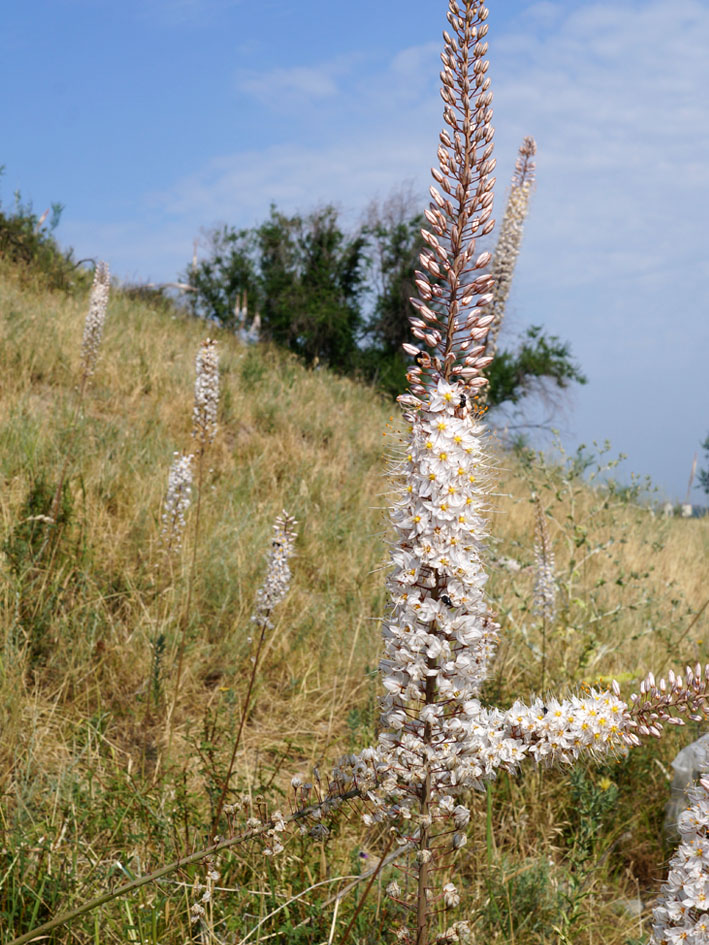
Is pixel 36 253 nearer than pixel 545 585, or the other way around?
pixel 545 585

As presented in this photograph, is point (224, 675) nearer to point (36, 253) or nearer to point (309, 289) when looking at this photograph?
point (36, 253)

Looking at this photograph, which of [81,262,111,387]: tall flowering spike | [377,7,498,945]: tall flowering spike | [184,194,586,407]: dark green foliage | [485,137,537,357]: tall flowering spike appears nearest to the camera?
[377,7,498,945]: tall flowering spike

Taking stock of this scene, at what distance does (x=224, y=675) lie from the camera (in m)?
4.88

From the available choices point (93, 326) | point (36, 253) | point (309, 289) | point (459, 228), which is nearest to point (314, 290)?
point (309, 289)

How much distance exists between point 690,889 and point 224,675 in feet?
10.7

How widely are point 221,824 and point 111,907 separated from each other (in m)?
0.55

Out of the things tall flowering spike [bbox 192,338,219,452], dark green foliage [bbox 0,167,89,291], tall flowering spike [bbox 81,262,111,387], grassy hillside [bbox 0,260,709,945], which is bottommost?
grassy hillside [bbox 0,260,709,945]

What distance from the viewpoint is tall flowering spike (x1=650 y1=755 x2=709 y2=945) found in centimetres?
218

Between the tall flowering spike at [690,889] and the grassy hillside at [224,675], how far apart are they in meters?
0.49

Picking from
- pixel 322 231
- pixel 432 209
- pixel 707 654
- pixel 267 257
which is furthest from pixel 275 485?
pixel 267 257

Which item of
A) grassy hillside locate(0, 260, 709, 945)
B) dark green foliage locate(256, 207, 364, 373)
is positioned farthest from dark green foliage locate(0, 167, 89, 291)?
dark green foliage locate(256, 207, 364, 373)

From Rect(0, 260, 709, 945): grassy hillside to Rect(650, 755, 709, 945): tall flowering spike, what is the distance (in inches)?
19.2

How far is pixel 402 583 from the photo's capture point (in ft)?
6.64

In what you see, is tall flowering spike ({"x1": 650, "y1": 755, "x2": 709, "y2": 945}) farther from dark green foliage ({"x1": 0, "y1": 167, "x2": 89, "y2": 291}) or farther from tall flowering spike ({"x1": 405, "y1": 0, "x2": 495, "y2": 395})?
dark green foliage ({"x1": 0, "y1": 167, "x2": 89, "y2": 291})
